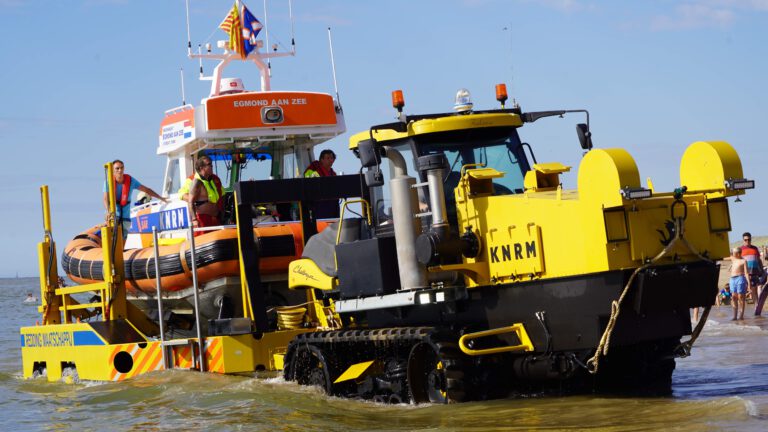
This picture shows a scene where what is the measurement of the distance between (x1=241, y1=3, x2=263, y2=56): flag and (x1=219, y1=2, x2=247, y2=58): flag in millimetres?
56

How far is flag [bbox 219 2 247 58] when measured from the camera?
17078 mm

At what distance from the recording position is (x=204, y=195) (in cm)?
1420

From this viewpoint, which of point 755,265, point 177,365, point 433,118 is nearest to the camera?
point 433,118

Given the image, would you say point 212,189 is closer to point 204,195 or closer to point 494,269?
point 204,195

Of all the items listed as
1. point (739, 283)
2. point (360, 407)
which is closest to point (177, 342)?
point (360, 407)

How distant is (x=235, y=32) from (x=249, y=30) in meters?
0.21

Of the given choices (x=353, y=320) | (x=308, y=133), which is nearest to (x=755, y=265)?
(x=308, y=133)

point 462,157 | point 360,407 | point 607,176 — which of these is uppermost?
point 462,157

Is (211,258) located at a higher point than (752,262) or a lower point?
higher

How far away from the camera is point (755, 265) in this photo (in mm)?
19656

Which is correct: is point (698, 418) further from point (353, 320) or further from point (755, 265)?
point (755, 265)

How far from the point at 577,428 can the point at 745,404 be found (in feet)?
4.68

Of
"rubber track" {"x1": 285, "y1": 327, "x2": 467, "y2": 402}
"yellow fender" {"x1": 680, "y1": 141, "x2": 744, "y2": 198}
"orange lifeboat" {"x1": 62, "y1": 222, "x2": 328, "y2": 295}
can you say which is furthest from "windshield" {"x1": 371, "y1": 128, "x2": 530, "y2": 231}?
"orange lifeboat" {"x1": 62, "y1": 222, "x2": 328, "y2": 295}

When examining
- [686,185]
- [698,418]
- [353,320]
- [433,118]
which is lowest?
[698,418]
